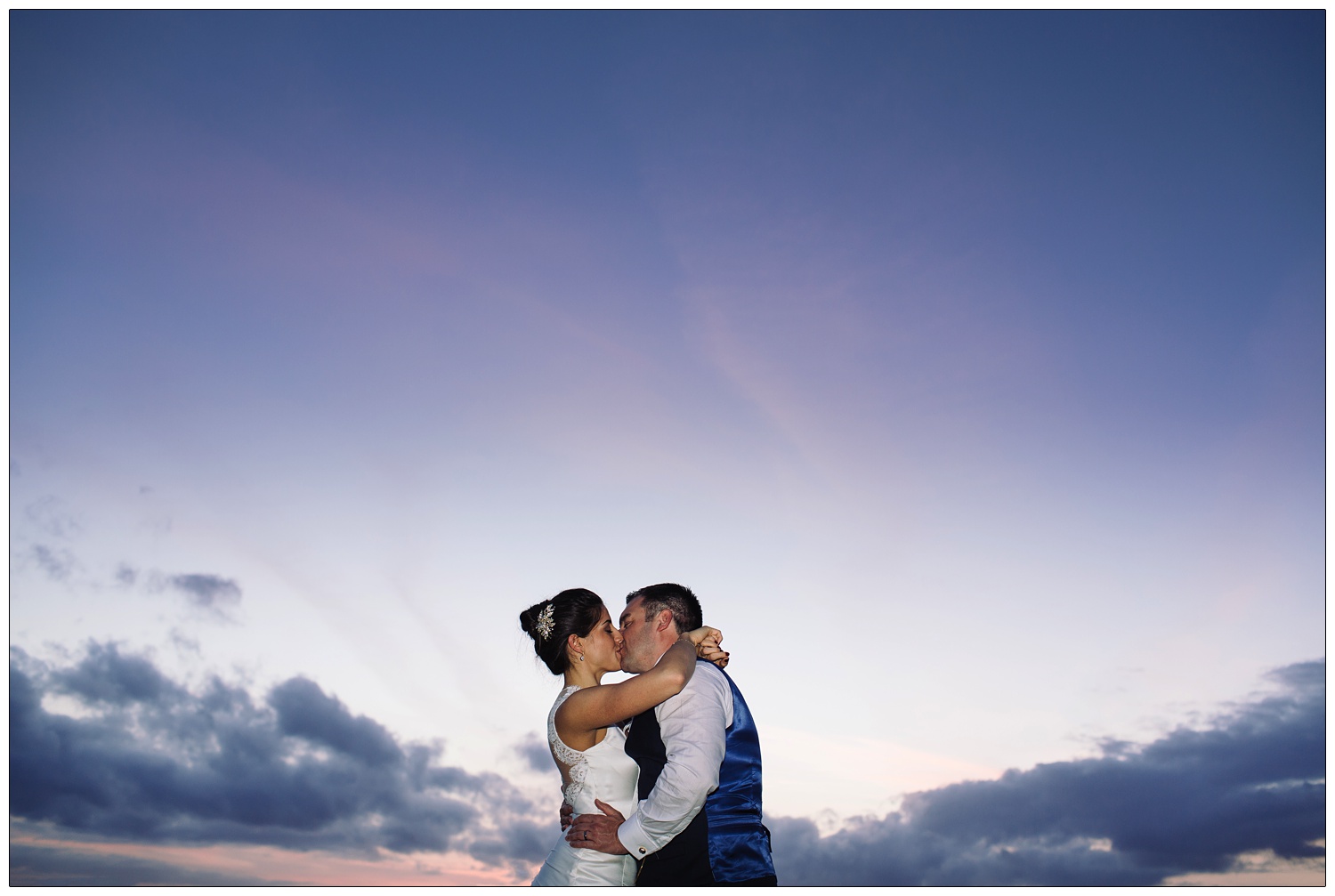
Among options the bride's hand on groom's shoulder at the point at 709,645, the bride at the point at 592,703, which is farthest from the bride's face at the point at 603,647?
the bride's hand on groom's shoulder at the point at 709,645

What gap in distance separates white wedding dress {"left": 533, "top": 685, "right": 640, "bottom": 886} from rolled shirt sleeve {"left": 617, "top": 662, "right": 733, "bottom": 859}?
44 cm

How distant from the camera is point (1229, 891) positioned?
611cm

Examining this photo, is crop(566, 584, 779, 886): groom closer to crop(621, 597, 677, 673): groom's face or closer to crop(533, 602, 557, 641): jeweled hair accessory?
crop(621, 597, 677, 673): groom's face

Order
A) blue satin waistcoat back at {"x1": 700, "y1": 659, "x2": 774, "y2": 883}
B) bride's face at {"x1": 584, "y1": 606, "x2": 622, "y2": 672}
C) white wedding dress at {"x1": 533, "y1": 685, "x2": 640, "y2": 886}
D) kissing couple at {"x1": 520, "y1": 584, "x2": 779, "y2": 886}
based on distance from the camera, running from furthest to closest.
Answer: bride's face at {"x1": 584, "y1": 606, "x2": 622, "y2": 672}
white wedding dress at {"x1": 533, "y1": 685, "x2": 640, "y2": 886}
blue satin waistcoat back at {"x1": 700, "y1": 659, "x2": 774, "y2": 883}
kissing couple at {"x1": 520, "y1": 584, "x2": 779, "y2": 886}

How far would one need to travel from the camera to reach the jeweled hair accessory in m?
6.03

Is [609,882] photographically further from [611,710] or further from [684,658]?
[684,658]

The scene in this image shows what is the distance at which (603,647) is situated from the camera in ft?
19.7

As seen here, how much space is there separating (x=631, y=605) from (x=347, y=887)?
124 inches

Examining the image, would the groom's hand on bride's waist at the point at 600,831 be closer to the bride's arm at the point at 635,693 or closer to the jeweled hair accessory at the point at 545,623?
the bride's arm at the point at 635,693

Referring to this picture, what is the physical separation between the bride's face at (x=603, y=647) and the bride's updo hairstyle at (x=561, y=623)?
2.2 inches

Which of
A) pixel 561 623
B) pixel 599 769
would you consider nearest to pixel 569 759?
pixel 599 769

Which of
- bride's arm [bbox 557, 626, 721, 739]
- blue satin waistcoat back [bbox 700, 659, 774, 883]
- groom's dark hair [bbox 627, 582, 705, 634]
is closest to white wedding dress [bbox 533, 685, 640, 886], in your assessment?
bride's arm [bbox 557, 626, 721, 739]

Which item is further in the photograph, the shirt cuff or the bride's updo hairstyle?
the bride's updo hairstyle

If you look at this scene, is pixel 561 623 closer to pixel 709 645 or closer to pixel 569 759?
pixel 569 759
